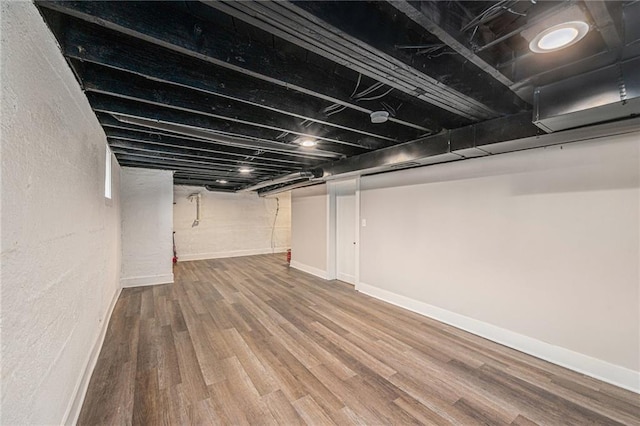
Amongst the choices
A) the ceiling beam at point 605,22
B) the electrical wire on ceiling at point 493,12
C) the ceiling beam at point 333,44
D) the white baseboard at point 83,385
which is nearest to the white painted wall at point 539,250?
the ceiling beam at point 605,22

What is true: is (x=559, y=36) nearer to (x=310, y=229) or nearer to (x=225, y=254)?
(x=310, y=229)

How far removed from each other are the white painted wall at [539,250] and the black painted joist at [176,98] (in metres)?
2.02

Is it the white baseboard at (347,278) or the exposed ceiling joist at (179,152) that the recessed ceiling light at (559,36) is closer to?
the exposed ceiling joist at (179,152)

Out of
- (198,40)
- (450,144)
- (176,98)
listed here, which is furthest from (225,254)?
(198,40)

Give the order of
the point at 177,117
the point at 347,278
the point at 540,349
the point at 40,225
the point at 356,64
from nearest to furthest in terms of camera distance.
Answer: the point at 40,225
the point at 356,64
the point at 177,117
the point at 540,349
the point at 347,278

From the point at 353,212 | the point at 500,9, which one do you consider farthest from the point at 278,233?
the point at 500,9

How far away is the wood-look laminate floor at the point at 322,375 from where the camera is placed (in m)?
1.76

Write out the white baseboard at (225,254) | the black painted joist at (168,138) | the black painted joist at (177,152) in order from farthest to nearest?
the white baseboard at (225,254)
the black painted joist at (177,152)
the black painted joist at (168,138)

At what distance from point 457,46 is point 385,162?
2.08m

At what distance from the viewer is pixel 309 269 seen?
5945mm

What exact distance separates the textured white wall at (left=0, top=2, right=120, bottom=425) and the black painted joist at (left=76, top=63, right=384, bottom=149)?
18 centimetres

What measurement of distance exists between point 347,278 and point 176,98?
4227 mm

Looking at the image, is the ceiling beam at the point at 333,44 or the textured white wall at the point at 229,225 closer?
the ceiling beam at the point at 333,44

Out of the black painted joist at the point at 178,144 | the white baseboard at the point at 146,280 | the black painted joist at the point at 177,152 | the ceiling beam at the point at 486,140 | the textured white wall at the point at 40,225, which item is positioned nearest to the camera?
the textured white wall at the point at 40,225
